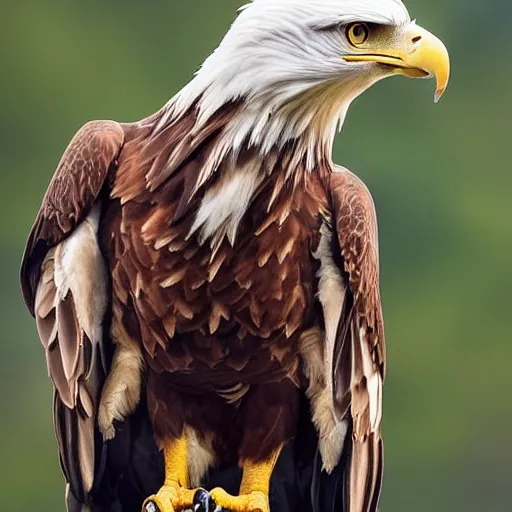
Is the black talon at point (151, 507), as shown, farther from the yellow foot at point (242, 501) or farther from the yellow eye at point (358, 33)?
the yellow eye at point (358, 33)

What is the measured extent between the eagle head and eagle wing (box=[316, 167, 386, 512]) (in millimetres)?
151

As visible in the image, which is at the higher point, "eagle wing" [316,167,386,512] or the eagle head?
the eagle head

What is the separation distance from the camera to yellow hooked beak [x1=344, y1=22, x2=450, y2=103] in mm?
1562

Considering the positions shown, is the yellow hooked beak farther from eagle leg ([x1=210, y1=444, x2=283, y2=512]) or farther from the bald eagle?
eagle leg ([x1=210, y1=444, x2=283, y2=512])

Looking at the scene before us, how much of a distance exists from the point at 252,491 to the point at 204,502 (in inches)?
3.3

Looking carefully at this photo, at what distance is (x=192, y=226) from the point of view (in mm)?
1618

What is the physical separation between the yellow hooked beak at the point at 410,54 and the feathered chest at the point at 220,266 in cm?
21

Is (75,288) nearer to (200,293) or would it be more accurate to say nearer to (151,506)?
(200,293)

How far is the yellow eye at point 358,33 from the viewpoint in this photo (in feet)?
5.10

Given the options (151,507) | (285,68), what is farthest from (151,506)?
(285,68)

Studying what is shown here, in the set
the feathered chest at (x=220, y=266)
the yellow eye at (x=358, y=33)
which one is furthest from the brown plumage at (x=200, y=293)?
the yellow eye at (x=358, y=33)

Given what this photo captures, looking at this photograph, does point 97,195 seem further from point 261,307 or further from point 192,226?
point 261,307

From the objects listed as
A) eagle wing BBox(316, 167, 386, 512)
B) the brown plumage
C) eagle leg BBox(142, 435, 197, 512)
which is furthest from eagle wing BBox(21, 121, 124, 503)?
eagle wing BBox(316, 167, 386, 512)

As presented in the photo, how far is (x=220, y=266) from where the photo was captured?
1636 millimetres
